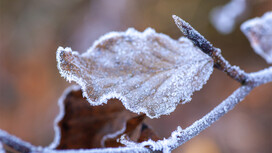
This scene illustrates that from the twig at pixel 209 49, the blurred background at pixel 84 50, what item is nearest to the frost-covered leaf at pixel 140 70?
the twig at pixel 209 49

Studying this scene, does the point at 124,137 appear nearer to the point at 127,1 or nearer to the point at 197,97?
the point at 197,97

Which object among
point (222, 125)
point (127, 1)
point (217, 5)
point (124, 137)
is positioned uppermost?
point (127, 1)

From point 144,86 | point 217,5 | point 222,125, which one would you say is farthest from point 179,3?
point 144,86

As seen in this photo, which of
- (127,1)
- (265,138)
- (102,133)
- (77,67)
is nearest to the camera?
(77,67)

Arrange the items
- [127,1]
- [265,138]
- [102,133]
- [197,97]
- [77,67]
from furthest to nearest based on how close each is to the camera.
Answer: [127,1]
[197,97]
[265,138]
[102,133]
[77,67]

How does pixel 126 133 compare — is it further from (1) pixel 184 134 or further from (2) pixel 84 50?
(2) pixel 84 50

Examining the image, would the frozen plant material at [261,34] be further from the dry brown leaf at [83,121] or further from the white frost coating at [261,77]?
the dry brown leaf at [83,121]
